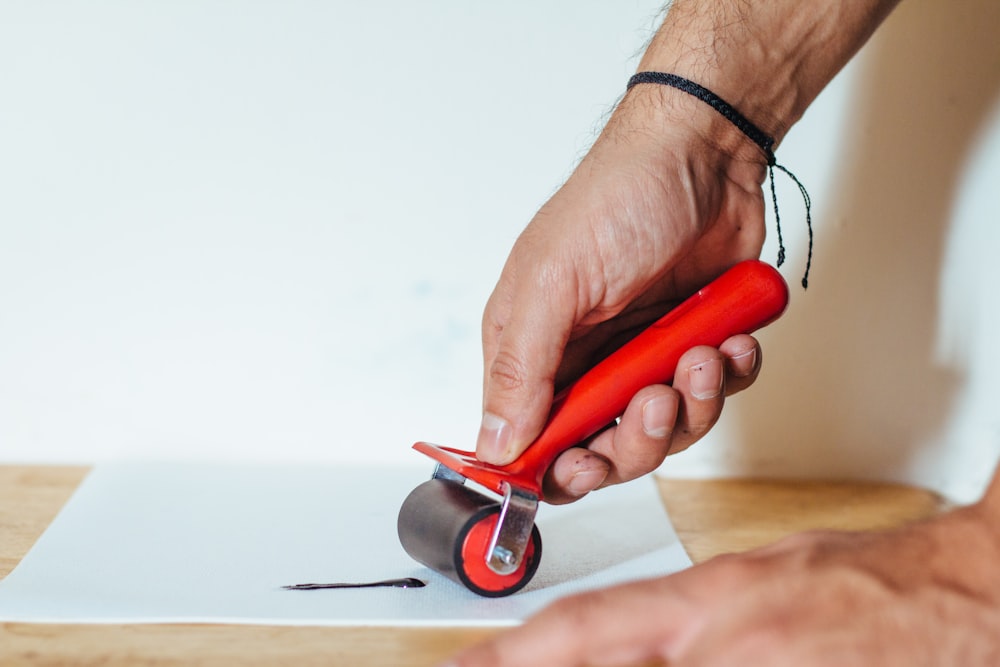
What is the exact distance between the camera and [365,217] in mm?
1097

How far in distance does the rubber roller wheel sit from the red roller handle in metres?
0.04

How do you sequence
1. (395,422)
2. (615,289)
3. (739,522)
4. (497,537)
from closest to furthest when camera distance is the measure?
(497,537) < (615,289) < (739,522) < (395,422)

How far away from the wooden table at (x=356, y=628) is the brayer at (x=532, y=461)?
6cm

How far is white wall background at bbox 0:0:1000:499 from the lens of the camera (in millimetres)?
1064

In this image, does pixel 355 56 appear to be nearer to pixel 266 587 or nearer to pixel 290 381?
pixel 290 381

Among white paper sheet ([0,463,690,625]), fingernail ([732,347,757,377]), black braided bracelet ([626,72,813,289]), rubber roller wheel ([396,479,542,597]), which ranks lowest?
white paper sheet ([0,463,690,625])

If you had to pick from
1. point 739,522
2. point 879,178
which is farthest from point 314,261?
point 879,178

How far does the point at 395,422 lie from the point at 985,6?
79 centimetres

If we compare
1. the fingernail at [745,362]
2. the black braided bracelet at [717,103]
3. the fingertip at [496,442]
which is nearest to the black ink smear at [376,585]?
the fingertip at [496,442]

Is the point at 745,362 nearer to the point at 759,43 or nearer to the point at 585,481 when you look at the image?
the point at 585,481

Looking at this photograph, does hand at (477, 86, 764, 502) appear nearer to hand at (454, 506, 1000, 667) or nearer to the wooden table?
the wooden table

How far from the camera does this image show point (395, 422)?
1.14 meters

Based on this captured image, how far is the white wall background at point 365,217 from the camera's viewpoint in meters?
1.06

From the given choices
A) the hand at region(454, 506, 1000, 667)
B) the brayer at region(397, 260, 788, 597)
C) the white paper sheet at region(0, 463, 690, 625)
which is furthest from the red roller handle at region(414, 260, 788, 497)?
the hand at region(454, 506, 1000, 667)
